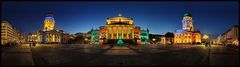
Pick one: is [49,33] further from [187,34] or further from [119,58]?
[119,58]

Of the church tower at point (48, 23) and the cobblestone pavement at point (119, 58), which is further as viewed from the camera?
the church tower at point (48, 23)

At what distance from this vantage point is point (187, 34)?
495 feet

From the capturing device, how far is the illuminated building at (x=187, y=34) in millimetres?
151350

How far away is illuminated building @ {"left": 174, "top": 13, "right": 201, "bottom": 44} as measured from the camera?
151350 millimetres

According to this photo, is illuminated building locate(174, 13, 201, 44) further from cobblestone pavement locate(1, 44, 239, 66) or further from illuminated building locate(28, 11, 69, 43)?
cobblestone pavement locate(1, 44, 239, 66)

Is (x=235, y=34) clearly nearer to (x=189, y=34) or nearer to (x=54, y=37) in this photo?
(x=189, y=34)

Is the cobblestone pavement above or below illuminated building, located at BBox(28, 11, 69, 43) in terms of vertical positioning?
below

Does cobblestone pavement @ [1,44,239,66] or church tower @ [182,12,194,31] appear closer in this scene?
cobblestone pavement @ [1,44,239,66]

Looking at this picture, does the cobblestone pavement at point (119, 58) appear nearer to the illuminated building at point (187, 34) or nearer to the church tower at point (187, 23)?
the illuminated building at point (187, 34)

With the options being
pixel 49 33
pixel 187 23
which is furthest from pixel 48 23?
pixel 187 23

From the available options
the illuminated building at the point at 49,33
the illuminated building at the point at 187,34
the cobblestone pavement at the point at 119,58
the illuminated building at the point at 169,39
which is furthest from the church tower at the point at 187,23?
the cobblestone pavement at the point at 119,58

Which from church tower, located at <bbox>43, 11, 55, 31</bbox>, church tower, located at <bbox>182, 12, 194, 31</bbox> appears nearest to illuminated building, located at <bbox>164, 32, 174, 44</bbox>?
church tower, located at <bbox>182, 12, 194, 31</bbox>

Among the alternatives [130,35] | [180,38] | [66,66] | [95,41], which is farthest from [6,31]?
[66,66]

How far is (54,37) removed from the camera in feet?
575
